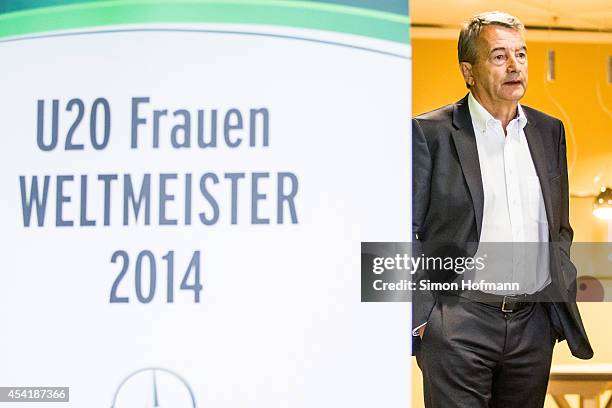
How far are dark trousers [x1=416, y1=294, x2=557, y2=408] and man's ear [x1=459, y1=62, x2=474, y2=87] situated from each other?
568 mm

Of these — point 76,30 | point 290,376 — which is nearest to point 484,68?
point 290,376

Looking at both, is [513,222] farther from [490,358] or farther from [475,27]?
[475,27]

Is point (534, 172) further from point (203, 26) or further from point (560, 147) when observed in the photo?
point (203, 26)

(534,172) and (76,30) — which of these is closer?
(534,172)

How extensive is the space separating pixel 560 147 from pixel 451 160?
0.29 m

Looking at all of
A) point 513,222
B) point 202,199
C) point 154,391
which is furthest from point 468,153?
point 154,391

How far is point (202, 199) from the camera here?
8.04ft

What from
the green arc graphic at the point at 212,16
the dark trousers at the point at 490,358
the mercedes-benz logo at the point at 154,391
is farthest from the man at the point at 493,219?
the mercedes-benz logo at the point at 154,391

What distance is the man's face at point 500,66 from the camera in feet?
7.88

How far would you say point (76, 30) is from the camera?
2.53m

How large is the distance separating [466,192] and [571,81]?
16.3 inches

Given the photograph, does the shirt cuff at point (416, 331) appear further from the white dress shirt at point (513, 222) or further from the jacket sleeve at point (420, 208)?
the white dress shirt at point (513, 222)

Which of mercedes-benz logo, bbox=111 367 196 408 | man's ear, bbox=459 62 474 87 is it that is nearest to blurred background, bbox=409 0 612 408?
man's ear, bbox=459 62 474 87

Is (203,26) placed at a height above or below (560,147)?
above
